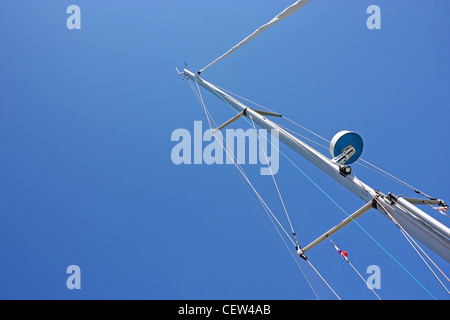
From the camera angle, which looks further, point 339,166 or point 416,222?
point 339,166

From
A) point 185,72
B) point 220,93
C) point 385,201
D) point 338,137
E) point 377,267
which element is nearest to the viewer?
point 385,201

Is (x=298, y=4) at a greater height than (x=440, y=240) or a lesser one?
greater

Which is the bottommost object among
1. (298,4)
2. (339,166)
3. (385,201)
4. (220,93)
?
(385,201)

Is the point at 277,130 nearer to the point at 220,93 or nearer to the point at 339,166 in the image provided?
the point at 339,166

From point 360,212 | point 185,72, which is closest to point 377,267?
point 360,212

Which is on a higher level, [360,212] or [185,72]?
[185,72]

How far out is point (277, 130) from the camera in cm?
510

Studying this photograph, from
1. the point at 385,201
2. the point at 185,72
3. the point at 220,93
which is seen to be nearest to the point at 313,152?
the point at 385,201

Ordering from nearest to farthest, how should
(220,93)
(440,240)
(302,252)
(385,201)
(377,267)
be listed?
(440,240) → (385,201) → (302,252) → (220,93) → (377,267)

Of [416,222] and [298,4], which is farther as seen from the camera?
[298,4]

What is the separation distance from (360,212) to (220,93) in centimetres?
546

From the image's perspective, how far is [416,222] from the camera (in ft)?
10.3
